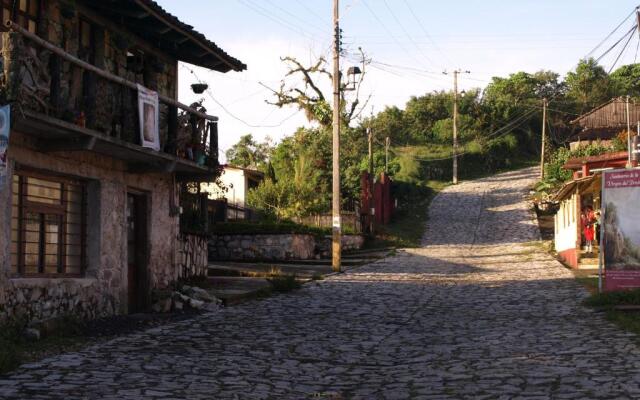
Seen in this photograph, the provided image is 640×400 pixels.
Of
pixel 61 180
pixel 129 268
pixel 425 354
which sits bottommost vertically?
pixel 425 354

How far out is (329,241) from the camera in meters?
31.7

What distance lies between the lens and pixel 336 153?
2483 centimetres

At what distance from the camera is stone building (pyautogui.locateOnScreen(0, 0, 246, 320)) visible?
10938 mm

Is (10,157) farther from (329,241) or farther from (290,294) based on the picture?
(329,241)

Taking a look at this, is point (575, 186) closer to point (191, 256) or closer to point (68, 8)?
point (191, 256)

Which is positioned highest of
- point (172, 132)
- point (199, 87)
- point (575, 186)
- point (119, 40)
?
point (119, 40)

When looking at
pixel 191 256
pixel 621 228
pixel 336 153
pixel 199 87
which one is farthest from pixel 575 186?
pixel 199 87

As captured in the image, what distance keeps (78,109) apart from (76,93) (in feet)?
0.77

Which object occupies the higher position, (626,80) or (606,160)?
(626,80)

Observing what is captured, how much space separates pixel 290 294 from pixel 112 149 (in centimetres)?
636

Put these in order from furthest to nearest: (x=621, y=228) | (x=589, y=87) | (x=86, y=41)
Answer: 1. (x=589, y=87)
2. (x=621, y=228)
3. (x=86, y=41)

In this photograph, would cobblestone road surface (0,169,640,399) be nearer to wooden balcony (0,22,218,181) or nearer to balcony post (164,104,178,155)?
wooden balcony (0,22,218,181)

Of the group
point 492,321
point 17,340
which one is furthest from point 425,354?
point 17,340

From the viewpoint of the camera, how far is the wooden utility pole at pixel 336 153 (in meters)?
24.2
